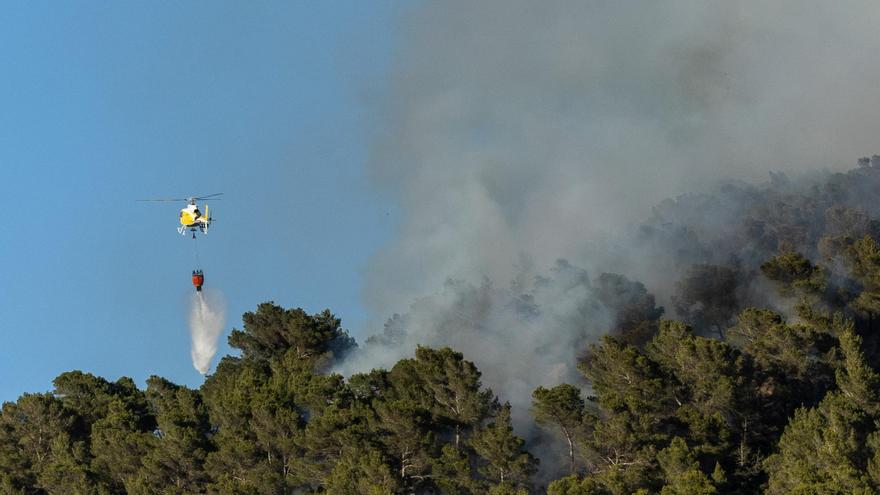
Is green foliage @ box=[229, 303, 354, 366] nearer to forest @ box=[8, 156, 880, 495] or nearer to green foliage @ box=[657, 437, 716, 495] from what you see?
forest @ box=[8, 156, 880, 495]

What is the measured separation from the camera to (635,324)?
129500mm

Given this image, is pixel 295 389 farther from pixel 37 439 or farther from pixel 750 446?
pixel 750 446

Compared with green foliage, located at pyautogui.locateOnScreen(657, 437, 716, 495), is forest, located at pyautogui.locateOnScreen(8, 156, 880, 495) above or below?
above

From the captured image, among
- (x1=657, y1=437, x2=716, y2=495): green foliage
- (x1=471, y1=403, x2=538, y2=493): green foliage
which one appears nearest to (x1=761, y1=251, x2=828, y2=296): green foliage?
(x1=657, y1=437, x2=716, y2=495): green foliage

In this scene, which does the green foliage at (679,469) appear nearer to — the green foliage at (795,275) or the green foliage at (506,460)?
the green foliage at (506,460)

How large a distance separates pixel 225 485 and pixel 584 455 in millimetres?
20990

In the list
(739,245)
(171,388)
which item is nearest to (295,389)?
(171,388)

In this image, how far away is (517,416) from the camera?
112000 mm

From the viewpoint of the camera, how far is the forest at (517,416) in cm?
8875

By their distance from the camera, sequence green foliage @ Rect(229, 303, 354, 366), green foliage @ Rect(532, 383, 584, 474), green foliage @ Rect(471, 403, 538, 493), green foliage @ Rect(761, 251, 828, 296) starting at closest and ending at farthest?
green foliage @ Rect(471, 403, 538, 493)
green foliage @ Rect(532, 383, 584, 474)
green foliage @ Rect(761, 251, 828, 296)
green foliage @ Rect(229, 303, 354, 366)

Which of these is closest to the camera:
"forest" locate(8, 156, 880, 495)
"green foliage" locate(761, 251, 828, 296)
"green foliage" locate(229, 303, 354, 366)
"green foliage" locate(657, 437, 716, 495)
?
"green foliage" locate(657, 437, 716, 495)

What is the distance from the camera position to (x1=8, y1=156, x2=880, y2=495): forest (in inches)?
3494

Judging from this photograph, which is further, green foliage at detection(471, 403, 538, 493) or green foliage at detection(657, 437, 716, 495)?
green foliage at detection(471, 403, 538, 493)

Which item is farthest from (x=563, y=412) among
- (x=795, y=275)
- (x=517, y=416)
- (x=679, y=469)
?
(x=795, y=275)
